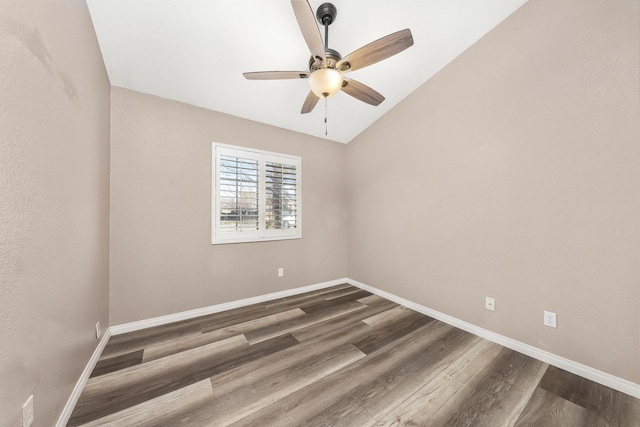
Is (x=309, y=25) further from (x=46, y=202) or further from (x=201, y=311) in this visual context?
(x=201, y=311)

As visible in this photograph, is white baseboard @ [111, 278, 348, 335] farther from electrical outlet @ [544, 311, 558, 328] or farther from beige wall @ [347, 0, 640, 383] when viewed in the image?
electrical outlet @ [544, 311, 558, 328]

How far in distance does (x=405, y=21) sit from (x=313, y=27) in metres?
1.19

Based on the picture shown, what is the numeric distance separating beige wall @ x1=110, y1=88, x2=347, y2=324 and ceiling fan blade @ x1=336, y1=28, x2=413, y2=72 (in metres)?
1.76

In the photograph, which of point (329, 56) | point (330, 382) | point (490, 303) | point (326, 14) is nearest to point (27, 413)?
point (330, 382)

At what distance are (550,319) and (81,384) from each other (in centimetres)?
350

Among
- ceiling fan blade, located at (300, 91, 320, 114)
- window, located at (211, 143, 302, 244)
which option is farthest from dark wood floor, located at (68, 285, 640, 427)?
ceiling fan blade, located at (300, 91, 320, 114)

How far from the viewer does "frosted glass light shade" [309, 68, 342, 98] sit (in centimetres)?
161

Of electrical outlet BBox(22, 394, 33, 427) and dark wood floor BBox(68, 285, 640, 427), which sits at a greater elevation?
electrical outlet BBox(22, 394, 33, 427)

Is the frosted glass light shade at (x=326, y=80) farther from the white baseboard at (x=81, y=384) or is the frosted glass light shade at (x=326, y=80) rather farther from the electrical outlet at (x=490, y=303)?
the white baseboard at (x=81, y=384)

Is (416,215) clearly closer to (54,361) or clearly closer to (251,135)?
(251,135)

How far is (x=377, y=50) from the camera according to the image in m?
1.53

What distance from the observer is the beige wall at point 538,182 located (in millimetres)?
1559

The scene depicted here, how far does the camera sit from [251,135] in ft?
9.89

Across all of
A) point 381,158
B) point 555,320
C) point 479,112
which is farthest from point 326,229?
point 555,320
